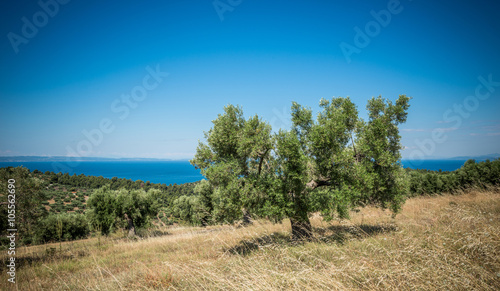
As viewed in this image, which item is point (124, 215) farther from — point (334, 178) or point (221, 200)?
point (334, 178)

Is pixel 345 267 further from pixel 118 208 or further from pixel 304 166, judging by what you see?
pixel 118 208

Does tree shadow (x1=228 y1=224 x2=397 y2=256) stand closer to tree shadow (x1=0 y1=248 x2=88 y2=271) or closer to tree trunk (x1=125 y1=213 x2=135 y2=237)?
tree shadow (x1=0 y1=248 x2=88 y2=271)

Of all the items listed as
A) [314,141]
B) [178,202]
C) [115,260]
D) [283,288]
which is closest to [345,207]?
[314,141]

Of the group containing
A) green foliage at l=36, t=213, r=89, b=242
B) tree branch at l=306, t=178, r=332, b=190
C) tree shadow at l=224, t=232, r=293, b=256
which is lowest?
green foliage at l=36, t=213, r=89, b=242

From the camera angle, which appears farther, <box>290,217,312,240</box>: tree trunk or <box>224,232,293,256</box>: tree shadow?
<box>290,217,312,240</box>: tree trunk

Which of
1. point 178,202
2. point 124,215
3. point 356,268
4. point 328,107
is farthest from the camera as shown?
point 178,202

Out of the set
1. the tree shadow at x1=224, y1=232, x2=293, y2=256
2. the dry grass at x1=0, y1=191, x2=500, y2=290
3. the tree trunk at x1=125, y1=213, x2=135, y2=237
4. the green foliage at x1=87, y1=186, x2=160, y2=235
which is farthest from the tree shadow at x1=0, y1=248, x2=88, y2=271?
the tree trunk at x1=125, y1=213, x2=135, y2=237

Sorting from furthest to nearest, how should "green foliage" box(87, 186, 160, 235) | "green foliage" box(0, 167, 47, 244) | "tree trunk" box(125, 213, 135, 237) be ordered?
"tree trunk" box(125, 213, 135, 237) < "green foliage" box(87, 186, 160, 235) < "green foliage" box(0, 167, 47, 244)

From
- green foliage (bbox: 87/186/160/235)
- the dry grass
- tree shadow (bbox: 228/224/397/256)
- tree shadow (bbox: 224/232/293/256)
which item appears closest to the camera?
the dry grass

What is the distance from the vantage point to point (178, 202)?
40.6 metres

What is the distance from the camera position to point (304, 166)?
900 cm

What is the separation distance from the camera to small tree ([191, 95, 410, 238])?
902cm

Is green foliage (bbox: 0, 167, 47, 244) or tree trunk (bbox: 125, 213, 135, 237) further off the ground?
green foliage (bbox: 0, 167, 47, 244)

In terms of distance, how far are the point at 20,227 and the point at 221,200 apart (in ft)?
37.9
